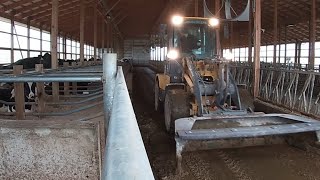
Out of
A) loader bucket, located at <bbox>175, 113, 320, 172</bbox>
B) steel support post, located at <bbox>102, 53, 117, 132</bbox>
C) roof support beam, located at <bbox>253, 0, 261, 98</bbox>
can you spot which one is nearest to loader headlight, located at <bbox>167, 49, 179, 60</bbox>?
roof support beam, located at <bbox>253, 0, 261, 98</bbox>

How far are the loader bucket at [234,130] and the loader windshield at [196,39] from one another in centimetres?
→ 307

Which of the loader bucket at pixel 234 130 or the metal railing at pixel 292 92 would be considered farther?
the metal railing at pixel 292 92

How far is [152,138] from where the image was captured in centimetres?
686

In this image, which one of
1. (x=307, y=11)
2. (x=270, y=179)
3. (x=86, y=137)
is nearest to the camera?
(x=86, y=137)

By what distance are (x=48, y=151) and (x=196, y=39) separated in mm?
5930

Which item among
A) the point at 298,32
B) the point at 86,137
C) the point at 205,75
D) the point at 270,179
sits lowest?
the point at 270,179

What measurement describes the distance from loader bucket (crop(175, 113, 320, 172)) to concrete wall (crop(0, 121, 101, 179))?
73.4 inches

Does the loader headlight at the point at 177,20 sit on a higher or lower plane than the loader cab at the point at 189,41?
higher

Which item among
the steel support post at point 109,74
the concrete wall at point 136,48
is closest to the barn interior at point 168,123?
the steel support post at point 109,74

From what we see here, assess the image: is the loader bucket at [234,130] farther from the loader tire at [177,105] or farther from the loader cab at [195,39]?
the loader cab at [195,39]

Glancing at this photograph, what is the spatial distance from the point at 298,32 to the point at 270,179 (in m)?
27.1

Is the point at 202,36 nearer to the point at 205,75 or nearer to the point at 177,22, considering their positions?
the point at 177,22

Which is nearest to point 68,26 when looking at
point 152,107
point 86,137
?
point 152,107

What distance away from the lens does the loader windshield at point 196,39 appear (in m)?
8.12
